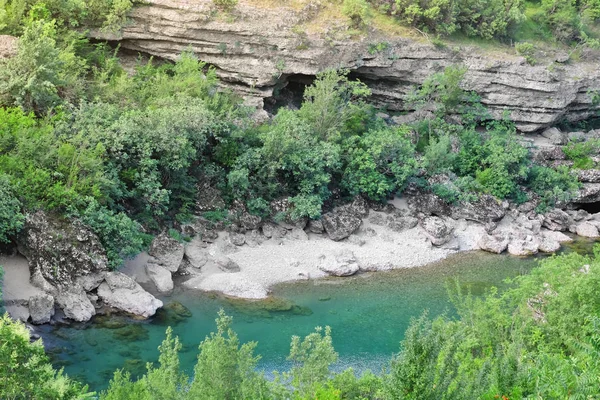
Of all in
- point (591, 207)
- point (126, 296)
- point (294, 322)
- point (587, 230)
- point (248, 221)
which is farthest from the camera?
point (591, 207)

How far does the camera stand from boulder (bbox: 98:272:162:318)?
24984 millimetres

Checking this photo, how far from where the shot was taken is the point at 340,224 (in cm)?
3384

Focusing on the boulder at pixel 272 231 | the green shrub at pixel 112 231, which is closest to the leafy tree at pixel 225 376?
the green shrub at pixel 112 231

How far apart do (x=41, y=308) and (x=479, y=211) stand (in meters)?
25.9

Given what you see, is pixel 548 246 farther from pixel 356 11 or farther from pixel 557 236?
pixel 356 11

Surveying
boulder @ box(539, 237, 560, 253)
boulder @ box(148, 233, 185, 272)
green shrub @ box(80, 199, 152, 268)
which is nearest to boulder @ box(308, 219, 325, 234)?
boulder @ box(148, 233, 185, 272)

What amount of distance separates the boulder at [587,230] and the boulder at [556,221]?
799mm

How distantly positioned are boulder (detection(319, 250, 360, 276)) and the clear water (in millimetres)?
402

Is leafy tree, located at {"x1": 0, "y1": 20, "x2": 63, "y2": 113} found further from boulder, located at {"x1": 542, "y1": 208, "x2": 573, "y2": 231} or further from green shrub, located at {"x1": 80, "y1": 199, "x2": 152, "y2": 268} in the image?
boulder, located at {"x1": 542, "y1": 208, "x2": 573, "y2": 231}

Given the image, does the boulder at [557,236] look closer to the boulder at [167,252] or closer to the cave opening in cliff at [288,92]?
the cave opening in cliff at [288,92]

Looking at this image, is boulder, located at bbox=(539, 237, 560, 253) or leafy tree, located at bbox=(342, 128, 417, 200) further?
boulder, located at bbox=(539, 237, 560, 253)

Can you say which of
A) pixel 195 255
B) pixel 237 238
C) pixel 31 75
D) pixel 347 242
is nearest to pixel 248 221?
pixel 237 238

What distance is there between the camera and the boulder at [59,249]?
24.4 metres

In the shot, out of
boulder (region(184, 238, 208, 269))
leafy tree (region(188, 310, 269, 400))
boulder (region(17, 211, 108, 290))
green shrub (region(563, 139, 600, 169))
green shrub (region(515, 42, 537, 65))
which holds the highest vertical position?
green shrub (region(515, 42, 537, 65))
